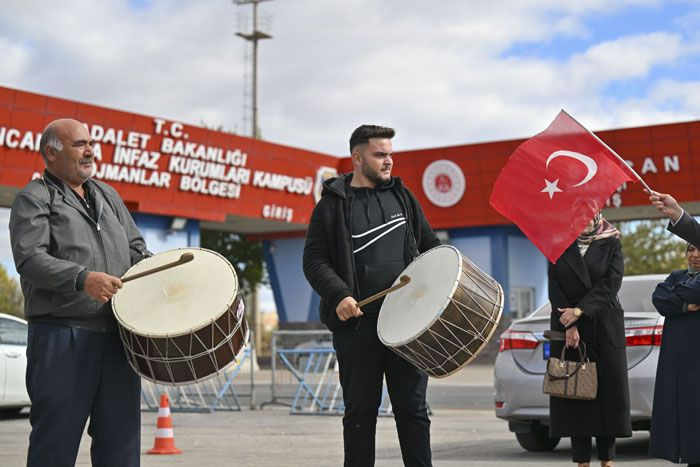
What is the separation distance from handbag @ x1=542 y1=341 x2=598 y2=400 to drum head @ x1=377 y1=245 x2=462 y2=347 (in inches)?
76.4

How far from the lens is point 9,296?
257 ft

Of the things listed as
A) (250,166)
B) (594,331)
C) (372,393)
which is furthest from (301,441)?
(250,166)

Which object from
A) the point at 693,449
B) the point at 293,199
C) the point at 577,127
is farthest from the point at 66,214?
the point at 293,199

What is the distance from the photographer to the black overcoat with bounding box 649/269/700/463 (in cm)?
723

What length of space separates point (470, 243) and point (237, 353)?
31.7 m

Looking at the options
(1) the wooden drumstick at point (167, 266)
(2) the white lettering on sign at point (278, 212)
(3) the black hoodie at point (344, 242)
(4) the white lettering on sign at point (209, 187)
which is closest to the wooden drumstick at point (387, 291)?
(3) the black hoodie at point (344, 242)

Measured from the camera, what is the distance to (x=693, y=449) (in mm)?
7172

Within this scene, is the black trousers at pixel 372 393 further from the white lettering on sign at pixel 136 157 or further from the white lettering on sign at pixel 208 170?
the white lettering on sign at pixel 208 170

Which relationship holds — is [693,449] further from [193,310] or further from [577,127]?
[193,310]

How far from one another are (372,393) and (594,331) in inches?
85.1

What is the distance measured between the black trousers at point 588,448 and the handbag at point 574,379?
11.9 inches

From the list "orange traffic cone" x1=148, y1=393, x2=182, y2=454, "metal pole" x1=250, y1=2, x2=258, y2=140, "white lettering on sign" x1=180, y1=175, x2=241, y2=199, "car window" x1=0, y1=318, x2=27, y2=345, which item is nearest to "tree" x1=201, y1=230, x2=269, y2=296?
"metal pole" x1=250, y1=2, x2=258, y2=140

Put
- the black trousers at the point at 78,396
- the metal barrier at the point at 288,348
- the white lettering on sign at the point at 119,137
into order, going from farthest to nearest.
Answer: the white lettering on sign at the point at 119,137 < the metal barrier at the point at 288,348 < the black trousers at the point at 78,396

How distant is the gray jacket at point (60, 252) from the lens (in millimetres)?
5129
